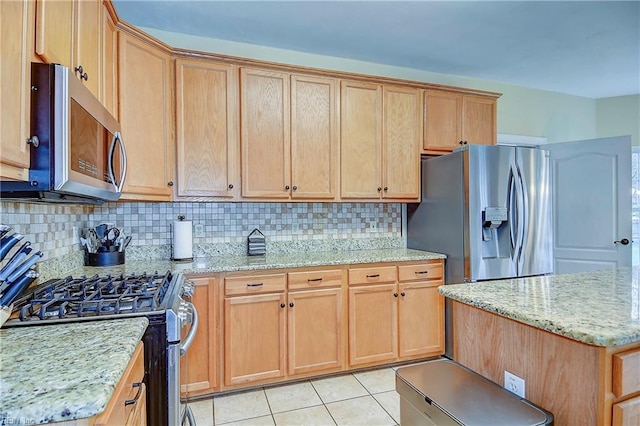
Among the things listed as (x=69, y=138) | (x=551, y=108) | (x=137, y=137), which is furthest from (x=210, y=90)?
(x=551, y=108)

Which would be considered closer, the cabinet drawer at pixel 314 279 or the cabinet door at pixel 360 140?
the cabinet drawer at pixel 314 279

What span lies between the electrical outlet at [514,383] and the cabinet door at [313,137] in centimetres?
179

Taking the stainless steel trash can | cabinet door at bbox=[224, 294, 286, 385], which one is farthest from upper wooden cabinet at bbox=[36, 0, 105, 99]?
the stainless steel trash can

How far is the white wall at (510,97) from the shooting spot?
294 centimetres

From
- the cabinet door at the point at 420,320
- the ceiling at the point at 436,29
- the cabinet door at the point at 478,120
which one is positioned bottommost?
the cabinet door at the point at 420,320

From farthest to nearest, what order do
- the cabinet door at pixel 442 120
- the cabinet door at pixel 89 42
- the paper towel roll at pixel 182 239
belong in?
1. the cabinet door at pixel 442 120
2. the paper towel roll at pixel 182 239
3. the cabinet door at pixel 89 42

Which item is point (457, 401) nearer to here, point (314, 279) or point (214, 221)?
point (314, 279)

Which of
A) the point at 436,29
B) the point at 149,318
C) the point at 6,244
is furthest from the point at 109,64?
the point at 436,29

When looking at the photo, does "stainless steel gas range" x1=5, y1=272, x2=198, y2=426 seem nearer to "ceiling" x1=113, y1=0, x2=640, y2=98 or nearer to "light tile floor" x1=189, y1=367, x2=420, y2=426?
"light tile floor" x1=189, y1=367, x2=420, y2=426

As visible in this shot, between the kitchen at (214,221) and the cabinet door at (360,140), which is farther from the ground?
the cabinet door at (360,140)

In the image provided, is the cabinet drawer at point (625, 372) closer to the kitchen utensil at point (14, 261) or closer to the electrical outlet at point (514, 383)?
the electrical outlet at point (514, 383)

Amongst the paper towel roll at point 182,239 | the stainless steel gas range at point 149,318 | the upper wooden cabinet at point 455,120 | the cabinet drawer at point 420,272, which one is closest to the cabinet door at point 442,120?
the upper wooden cabinet at point 455,120

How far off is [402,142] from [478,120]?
83 cm

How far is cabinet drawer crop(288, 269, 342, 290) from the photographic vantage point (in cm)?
242
